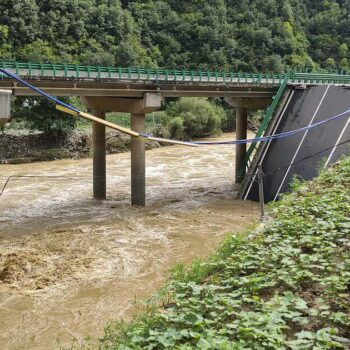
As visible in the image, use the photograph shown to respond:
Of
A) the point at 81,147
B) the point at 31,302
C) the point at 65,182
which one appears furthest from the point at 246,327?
the point at 81,147

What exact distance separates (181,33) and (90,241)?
66.8 metres

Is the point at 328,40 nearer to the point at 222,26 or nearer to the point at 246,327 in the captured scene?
the point at 222,26

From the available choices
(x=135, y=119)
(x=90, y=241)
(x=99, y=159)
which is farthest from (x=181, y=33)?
(x=90, y=241)

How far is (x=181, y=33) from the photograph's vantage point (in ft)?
260

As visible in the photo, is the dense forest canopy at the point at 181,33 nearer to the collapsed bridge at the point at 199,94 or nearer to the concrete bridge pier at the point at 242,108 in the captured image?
→ the concrete bridge pier at the point at 242,108

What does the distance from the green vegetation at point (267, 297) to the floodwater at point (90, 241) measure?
317cm

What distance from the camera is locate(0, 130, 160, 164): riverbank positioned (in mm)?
39688

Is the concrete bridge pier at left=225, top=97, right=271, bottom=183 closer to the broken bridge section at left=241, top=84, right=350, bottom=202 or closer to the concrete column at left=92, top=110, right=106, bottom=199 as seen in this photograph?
the broken bridge section at left=241, top=84, right=350, bottom=202

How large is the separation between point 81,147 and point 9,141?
239 inches

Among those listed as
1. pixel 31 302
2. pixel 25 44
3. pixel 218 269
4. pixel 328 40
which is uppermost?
pixel 328 40

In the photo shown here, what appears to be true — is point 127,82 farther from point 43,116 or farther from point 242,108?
point 43,116

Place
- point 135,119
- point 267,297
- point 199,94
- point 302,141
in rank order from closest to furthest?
point 267,297, point 302,141, point 135,119, point 199,94

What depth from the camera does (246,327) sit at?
219 inches

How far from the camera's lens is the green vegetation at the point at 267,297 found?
17.9 ft
